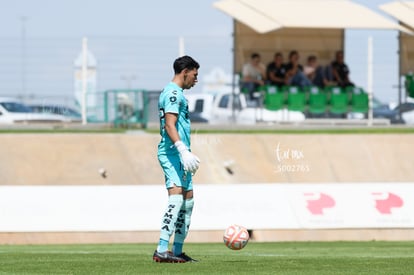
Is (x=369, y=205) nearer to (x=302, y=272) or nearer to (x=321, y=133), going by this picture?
(x=321, y=133)

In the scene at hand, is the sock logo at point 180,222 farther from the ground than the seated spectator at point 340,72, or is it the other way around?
the seated spectator at point 340,72

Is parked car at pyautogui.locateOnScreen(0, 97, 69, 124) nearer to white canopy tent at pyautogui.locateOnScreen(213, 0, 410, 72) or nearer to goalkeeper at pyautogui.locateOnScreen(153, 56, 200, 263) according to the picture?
white canopy tent at pyautogui.locateOnScreen(213, 0, 410, 72)

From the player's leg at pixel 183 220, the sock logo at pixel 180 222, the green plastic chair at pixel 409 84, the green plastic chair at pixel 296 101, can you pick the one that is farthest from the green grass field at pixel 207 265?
the green plastic chair at pixel 409 84

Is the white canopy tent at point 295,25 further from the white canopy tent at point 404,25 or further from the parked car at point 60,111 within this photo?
the parked car at point 60,111

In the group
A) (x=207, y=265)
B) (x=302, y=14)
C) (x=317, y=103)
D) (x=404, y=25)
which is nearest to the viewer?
(x=207, y=265)

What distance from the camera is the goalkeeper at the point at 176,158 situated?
13109 millimetres

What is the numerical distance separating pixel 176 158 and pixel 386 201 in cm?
1064

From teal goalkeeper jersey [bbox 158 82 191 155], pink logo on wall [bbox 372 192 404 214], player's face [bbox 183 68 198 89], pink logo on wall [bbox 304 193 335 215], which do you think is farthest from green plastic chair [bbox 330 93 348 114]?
teal goalkeeper jersey [bbox 158 82 191 155]

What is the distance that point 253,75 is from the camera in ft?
102

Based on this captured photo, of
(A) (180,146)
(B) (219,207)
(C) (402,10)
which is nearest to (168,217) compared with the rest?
(A) (180,146)

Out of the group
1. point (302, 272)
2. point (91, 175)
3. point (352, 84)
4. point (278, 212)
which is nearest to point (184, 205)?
point (302, 272)

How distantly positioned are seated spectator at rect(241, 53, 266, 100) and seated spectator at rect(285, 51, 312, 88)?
1.95 ft

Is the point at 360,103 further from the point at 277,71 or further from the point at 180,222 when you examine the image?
the point at 180,222

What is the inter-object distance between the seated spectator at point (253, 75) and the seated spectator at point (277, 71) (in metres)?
0.20
